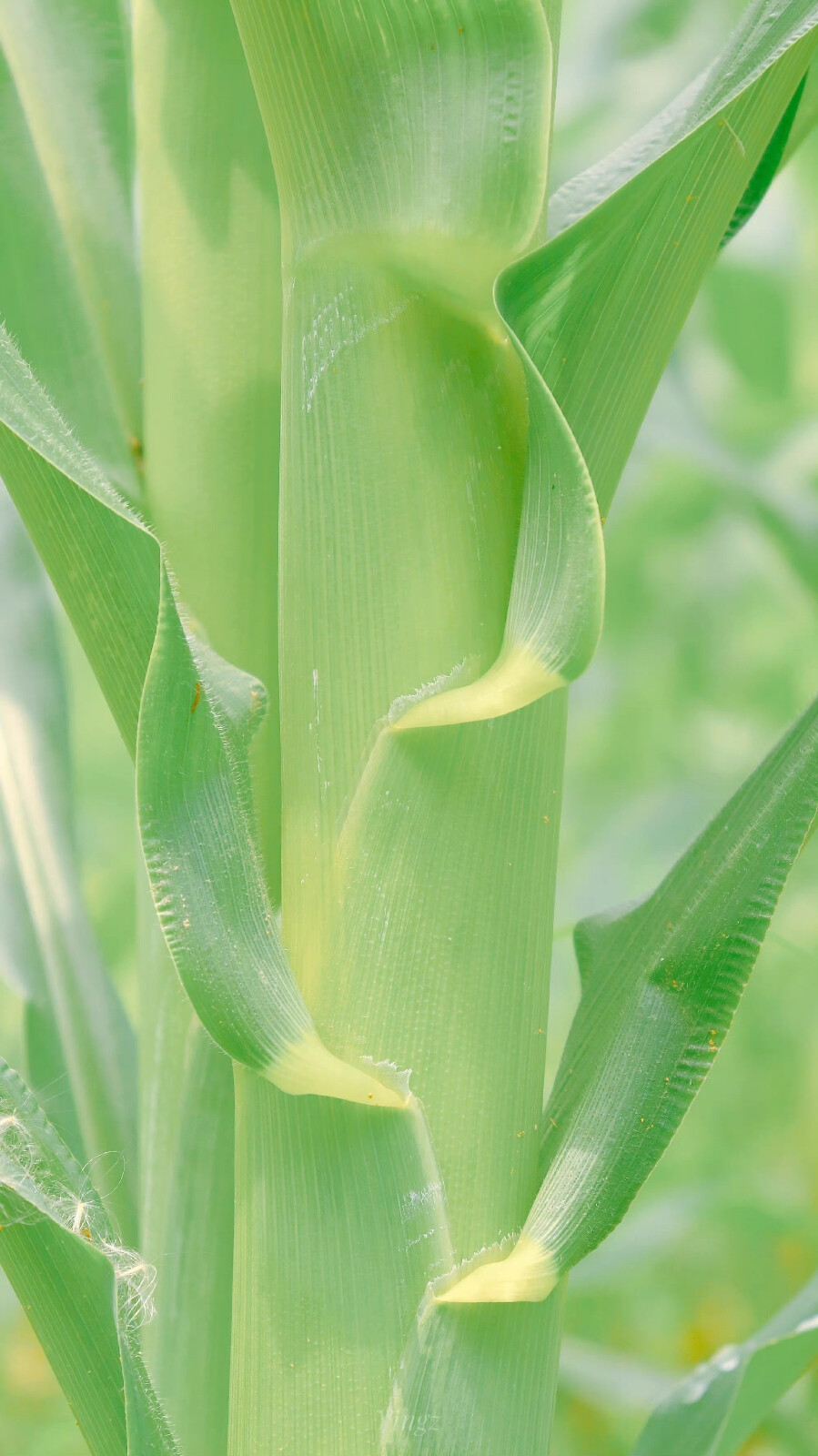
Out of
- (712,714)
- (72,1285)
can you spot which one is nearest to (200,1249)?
(72,1285)

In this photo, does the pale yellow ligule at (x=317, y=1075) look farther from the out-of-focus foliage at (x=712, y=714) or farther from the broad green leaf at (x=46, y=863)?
the out-of-focus foliage at (x=712, y=714)

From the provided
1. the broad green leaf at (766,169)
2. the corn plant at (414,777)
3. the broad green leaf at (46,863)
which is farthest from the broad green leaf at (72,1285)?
the broad green leaf at (766,169)

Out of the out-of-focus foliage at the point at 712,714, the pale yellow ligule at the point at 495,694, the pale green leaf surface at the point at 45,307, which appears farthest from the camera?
the out-of-focus foliage at the point at 712,714

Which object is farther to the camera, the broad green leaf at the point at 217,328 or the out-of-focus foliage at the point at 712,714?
the out-of-focus foliage at the point at 712,714

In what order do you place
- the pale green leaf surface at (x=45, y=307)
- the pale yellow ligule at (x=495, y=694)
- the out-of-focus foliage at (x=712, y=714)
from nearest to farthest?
the pale yellow ligule at (x=495, y=694), the pale green leaf surface at (x=45, y=307), the out-of-focus foliage at (x=712, y=714)

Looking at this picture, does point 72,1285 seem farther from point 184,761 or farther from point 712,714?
point 712,714

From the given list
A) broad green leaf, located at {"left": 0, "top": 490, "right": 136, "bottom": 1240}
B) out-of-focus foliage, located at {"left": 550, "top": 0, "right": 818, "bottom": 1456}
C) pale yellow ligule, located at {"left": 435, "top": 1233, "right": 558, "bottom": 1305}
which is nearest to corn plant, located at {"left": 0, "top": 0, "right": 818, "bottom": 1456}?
pale yellow ligule, located at {"left": 435, "top": 1233, "right": 558, "bottom": 1305}
